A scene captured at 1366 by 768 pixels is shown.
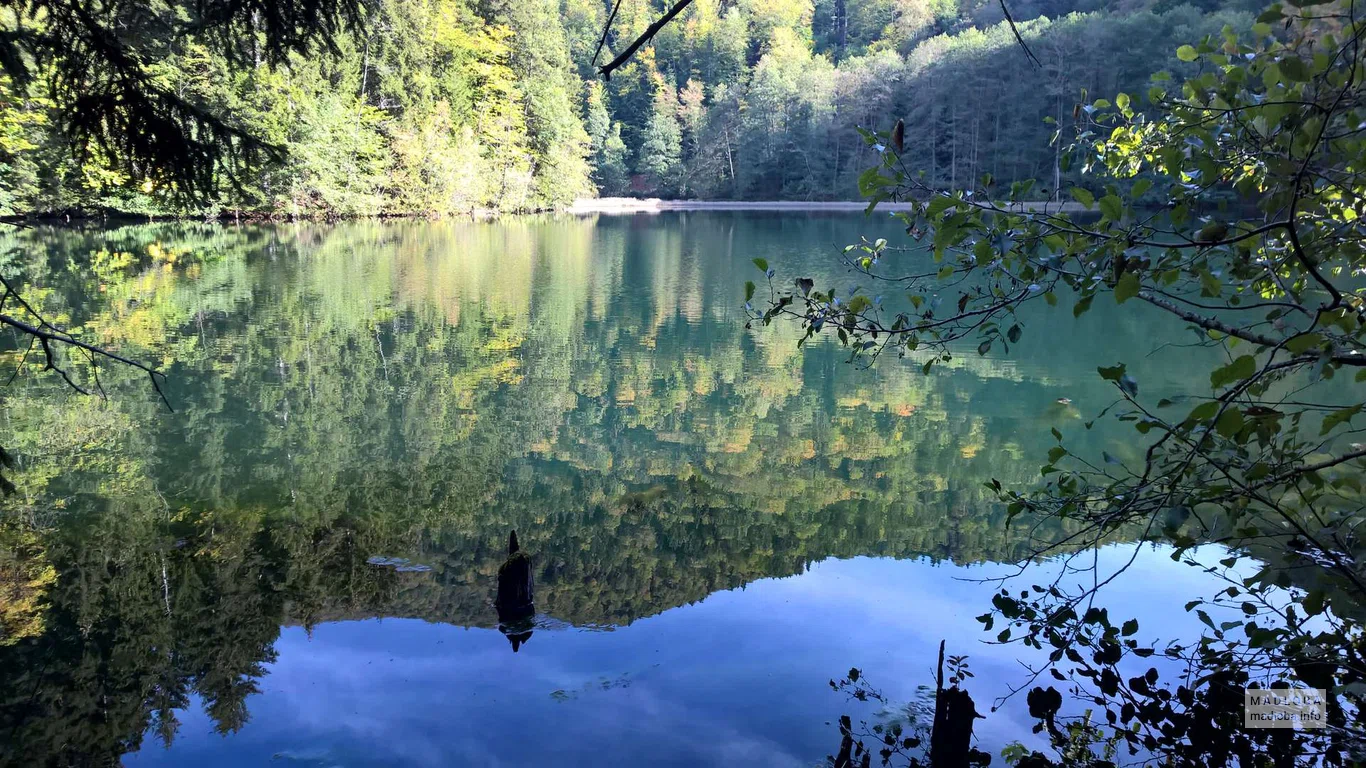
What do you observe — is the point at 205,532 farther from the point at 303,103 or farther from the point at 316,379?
the point at 303,103

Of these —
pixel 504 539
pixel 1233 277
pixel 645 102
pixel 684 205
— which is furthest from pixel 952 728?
pixel 645 102

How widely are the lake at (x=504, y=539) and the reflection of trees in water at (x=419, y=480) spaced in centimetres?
3

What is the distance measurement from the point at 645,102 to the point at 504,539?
6560cm

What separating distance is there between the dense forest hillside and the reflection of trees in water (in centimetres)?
1328

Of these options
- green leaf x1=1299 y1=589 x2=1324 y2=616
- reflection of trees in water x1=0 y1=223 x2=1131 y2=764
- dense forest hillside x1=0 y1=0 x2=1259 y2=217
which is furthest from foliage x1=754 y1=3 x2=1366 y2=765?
dense forest hillside x1=0 y1=0 x2=1259 y2=217

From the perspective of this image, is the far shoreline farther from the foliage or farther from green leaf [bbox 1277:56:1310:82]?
green leaf [bbox 1277:56:1310:82]

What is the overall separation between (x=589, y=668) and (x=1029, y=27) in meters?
48.2

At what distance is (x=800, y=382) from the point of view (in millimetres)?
10914

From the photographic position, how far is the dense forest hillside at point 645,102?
31.3 metres

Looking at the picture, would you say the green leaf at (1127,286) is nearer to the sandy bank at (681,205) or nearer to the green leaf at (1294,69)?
the green leaf at (1294,69)

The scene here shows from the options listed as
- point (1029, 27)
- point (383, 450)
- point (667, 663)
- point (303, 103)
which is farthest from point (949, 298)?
point (1029, 27)

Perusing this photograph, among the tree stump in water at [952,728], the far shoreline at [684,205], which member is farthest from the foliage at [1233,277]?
the far shoreline at [684,205]

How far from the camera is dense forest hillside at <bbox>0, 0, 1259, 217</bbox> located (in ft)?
103

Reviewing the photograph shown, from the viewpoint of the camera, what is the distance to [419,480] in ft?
23.4
